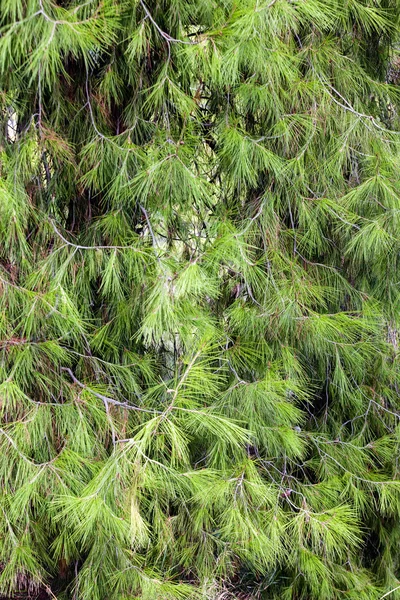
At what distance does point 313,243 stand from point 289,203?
0.14 m

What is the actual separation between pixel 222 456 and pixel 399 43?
1.36 meters

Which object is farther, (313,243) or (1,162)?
(313,243)

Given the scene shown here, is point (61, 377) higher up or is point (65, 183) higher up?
point (65, 183)

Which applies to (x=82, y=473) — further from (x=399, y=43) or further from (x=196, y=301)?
(x=399, y=43)

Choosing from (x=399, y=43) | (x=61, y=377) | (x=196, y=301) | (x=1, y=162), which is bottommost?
(x=61, y=377)

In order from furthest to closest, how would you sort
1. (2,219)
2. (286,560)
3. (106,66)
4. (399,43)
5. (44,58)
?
1. (399,43)
2. (286,560)
3. (106,66)
4. (2,219)
5. (44,58)

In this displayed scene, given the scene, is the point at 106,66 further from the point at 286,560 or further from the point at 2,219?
the point at 286,560

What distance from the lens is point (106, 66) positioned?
1674 mm

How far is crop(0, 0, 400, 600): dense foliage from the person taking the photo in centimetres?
156

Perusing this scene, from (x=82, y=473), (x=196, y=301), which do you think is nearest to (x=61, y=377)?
(x=82, y=473)

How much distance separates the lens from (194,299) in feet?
5.61

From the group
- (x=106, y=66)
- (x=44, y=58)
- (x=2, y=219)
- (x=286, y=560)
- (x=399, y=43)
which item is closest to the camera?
(x=44, y=58)

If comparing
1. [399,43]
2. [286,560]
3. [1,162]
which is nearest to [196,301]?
[1,162]

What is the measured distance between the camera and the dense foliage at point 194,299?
5.11 feet
